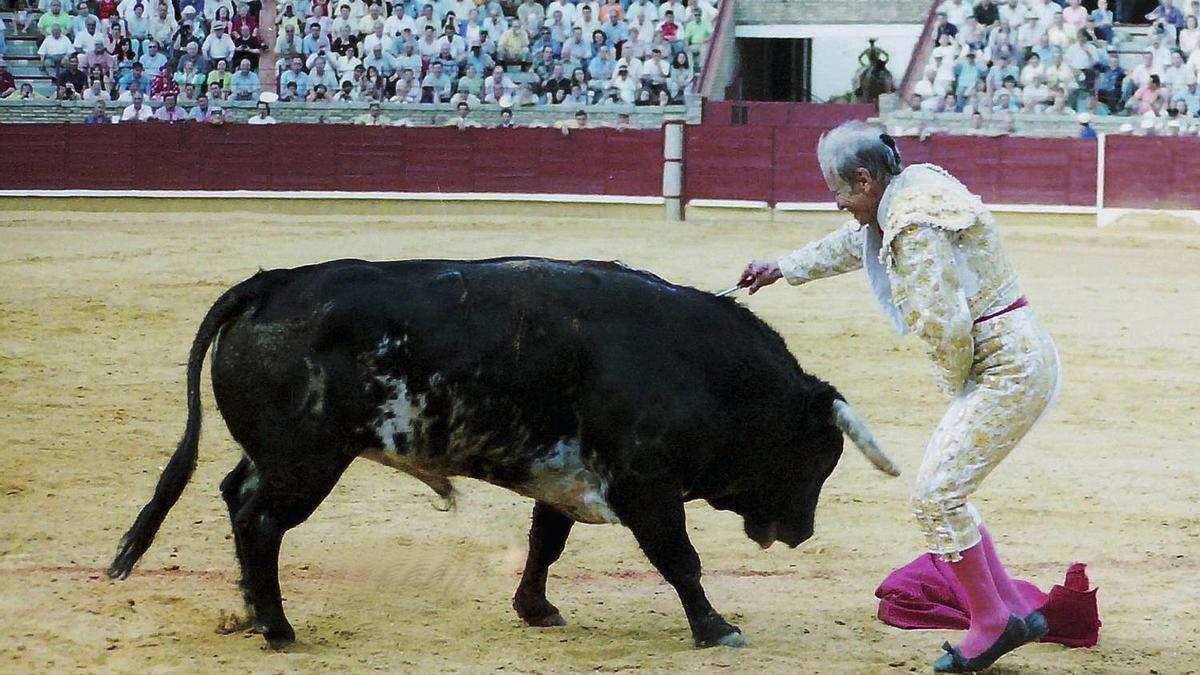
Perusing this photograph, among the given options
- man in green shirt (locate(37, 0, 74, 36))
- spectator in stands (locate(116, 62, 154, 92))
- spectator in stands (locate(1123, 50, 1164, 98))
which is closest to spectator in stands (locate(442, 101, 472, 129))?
spectator in stands (locate(116, 62, 154, 92))

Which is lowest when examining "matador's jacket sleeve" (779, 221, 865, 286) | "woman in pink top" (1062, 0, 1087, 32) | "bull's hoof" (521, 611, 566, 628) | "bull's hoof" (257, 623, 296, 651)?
"bull's hoof" (521, 611, 566, 628)

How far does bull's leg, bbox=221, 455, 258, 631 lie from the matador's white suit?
150 centimetres

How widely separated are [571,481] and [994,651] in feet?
3.28

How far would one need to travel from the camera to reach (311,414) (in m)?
3.50

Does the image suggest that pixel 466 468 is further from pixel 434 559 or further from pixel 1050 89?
pixel 1050 89

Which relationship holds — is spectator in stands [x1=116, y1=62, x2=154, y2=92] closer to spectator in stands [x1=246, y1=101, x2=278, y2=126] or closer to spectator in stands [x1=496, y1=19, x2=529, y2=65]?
spectator in stands [x1=246, y1=101, x2=278, y2=126]

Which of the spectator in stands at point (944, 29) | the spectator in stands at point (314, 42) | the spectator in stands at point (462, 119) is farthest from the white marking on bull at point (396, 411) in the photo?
the spectator in stands at point (314, 42)

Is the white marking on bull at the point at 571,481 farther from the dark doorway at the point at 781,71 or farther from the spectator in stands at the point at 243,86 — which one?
the dark doorway at the point at 781,71

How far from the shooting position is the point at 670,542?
361 centimetres

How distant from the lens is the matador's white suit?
318 cm

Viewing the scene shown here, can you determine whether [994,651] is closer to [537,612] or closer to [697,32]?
[537,612]

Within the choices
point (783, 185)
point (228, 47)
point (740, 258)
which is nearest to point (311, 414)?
point (740, 258)

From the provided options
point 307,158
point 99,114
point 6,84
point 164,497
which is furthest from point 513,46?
point 164,497

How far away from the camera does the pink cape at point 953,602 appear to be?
363cm
